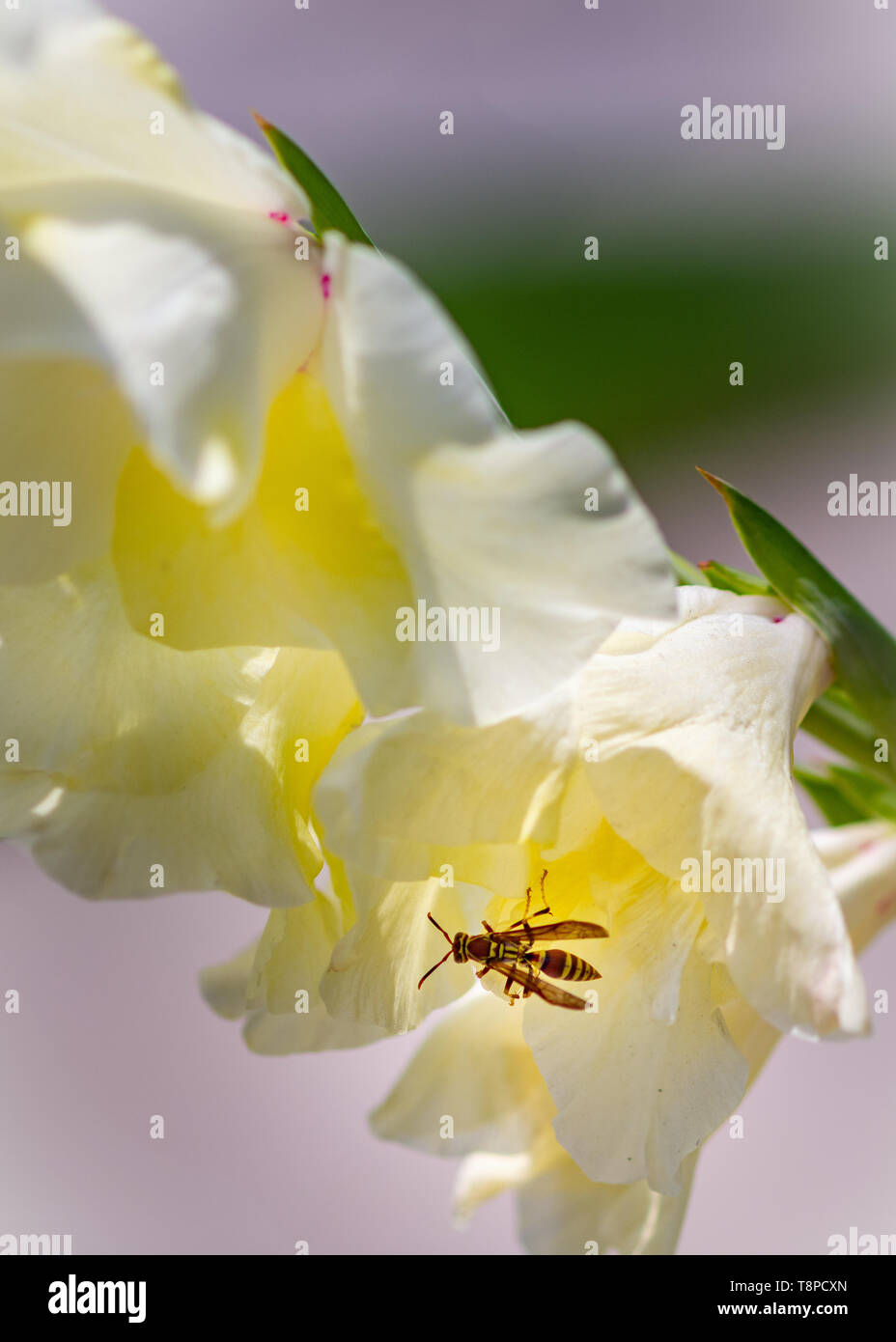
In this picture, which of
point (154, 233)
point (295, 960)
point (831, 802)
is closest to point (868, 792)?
point (831, 802)

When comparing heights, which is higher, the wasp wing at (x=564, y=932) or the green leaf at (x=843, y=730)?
the green leaf at (x=843, y=730)

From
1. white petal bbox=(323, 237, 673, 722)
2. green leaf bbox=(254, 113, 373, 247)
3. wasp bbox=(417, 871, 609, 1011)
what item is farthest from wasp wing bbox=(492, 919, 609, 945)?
green leaf bbox=(254, 113, 373, 247)

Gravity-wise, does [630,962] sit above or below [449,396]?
below

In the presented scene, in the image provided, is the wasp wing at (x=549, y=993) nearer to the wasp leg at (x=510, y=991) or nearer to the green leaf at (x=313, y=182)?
the wasp leg at (x=510, y=991)

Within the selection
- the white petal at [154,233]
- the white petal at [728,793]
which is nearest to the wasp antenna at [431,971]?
the white petal at [728,793]

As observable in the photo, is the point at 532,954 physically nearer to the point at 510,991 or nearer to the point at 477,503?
the point at 510,991
